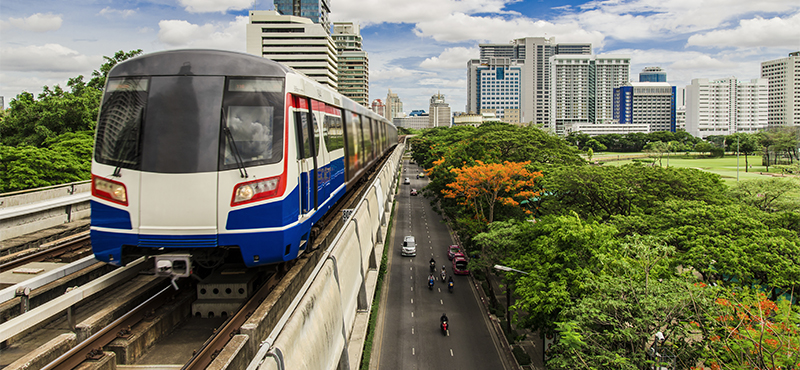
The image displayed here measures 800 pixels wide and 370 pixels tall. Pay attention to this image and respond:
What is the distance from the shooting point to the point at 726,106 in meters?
186

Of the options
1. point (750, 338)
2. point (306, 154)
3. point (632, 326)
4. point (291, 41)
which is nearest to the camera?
point (750, 338)

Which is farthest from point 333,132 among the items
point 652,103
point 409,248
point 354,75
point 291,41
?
point 652,103

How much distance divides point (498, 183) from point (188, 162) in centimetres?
2401

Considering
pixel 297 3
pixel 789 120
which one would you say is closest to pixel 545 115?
pixel 789 120

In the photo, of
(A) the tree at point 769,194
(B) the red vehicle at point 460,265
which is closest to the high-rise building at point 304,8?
(B) the red vehicle at point 460,265

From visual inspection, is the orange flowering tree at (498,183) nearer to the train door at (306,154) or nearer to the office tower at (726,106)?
the train door at (306,154)

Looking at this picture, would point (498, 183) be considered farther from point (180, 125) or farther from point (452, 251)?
point (180, 125)

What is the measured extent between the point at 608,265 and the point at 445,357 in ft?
29.1

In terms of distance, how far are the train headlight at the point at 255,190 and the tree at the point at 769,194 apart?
92.2 ft

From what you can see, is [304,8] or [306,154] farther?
[304,8]

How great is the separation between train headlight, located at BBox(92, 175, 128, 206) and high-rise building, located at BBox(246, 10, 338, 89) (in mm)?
89421

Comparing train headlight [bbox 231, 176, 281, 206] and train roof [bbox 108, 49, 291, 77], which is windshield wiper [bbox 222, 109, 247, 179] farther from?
train roof [bbox 108, 49, 291, 77]

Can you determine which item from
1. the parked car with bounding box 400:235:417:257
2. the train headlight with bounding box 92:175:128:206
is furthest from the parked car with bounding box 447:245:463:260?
the train headlight with bounding box 92:175:128:206

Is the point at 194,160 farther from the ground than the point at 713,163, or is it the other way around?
the point at 713,163
